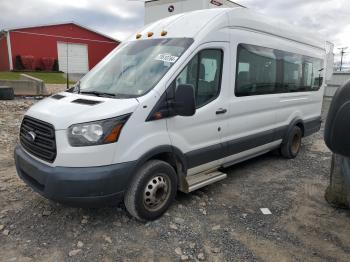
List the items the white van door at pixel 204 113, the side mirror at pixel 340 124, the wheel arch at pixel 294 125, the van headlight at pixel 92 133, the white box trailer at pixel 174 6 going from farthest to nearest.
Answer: the white box trailer at pixel 174 6, the wheel arch at pixel 294 125, the white van door at pixel 204 113, the van headlight at pixel 92 133, the side mirror at pixel 340 124

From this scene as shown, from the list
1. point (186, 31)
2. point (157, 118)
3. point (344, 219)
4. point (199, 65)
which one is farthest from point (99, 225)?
point (344, 219)

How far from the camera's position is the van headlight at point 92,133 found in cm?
318

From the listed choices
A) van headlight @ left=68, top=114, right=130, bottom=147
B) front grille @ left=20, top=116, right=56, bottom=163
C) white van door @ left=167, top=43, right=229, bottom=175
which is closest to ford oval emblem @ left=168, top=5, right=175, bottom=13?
white van door @ left=167, top=43, right=229, bottom=175

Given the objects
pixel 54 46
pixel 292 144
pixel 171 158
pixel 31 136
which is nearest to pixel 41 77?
pixel 54 46

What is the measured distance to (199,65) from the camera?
407 cm

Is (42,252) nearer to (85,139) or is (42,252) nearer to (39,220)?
(39,220)

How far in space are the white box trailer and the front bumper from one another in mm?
7868

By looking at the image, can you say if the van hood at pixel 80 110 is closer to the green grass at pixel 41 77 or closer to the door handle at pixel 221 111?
the door handle at pixel 221 111

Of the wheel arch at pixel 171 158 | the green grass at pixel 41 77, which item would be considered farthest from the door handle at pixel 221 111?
the green grass at pixel 41 77

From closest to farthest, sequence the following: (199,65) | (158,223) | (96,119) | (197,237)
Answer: (96,119)
(197,237)
(158,223)
(199,65)

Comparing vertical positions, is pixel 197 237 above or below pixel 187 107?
below

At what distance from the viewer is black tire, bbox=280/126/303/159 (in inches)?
247

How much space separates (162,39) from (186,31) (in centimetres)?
32

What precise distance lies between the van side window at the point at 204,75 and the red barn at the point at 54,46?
80.8 ft
